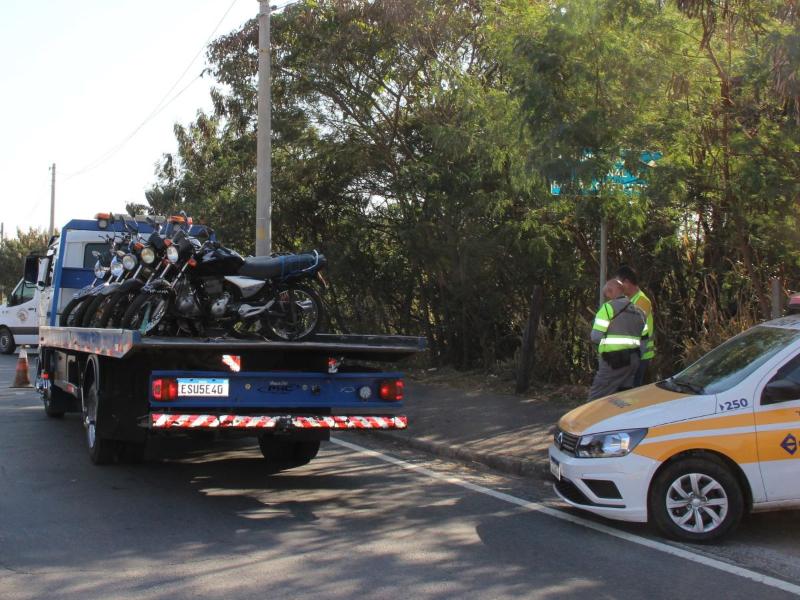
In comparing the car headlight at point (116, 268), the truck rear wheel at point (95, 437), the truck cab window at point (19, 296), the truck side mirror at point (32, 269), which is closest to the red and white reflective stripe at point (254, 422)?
the truck rear wheel at point (95, 437)

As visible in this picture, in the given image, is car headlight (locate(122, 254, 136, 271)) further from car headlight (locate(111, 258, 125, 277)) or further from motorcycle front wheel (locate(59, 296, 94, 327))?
motorcycle front wheel (locate(59, 296, 94, 327))

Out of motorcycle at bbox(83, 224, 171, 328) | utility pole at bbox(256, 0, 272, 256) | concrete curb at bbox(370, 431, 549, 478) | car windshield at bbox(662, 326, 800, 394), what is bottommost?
concrete curb at bbox(370, 431, 549, 478)

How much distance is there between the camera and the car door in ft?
19.7

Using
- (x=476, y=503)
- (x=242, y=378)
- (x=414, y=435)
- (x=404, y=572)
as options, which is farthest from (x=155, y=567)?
(x=414, y=435)

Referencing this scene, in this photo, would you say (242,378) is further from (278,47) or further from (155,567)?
(278,47)

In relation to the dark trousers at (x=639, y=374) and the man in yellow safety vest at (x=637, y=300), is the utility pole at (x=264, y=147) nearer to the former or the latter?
the man in yellow safety vest at (x=637, y=300)

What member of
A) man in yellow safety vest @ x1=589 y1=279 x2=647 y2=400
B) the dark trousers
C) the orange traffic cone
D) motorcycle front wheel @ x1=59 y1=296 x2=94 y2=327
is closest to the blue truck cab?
motorcycle front wheel @ x1=59 y1=296 x2=94 y2=327

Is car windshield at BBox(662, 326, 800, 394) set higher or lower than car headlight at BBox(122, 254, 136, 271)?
lower

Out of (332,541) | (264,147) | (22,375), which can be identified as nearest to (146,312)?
(332,541)

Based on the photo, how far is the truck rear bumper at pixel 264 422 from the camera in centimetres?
716

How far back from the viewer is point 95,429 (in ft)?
27.6

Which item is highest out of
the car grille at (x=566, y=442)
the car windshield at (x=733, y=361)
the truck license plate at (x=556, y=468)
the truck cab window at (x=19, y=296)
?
the truck cab window at (x=19, y=296)

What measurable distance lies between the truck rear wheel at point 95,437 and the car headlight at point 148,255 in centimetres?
138

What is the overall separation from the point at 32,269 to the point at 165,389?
23.1 feet
